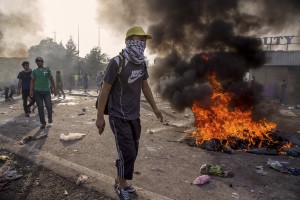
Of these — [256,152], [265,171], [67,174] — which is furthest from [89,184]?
[256,152]

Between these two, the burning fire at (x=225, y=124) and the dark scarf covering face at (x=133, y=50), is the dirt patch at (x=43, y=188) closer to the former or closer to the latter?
the dark scarf covering face at (x=133, y=50)

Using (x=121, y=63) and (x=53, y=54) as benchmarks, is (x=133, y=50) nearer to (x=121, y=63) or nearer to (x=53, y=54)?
(x=121, y=63)

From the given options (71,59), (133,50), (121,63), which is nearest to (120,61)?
(121,63)

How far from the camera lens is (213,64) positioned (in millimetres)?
8852

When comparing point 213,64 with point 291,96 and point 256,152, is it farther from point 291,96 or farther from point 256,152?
point 291,96

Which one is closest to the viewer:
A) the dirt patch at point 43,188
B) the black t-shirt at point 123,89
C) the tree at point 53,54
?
the black t-shirt at point 123,89

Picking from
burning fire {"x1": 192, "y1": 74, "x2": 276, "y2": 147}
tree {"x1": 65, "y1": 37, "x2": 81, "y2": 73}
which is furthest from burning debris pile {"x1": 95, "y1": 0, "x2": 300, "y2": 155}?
tree {"x1": 65, "y1": 37, "x2": 81, "y2": 73}

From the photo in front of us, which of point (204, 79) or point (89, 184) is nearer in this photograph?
point (89, 184)

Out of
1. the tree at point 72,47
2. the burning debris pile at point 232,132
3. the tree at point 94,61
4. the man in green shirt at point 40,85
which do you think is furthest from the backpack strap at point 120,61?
the tree at point 72,47

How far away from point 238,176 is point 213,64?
535 cm

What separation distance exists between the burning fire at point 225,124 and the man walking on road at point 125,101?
296 cm

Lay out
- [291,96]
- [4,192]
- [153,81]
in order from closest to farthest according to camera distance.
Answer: [4,192], [153,81], [291,96]

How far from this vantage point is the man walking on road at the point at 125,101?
3064 millimetres

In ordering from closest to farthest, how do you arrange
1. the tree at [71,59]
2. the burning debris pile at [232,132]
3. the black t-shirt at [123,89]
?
the black t-shirt at [123,89] < the burning debris pile at [232,132] < the tree at [71,59]
